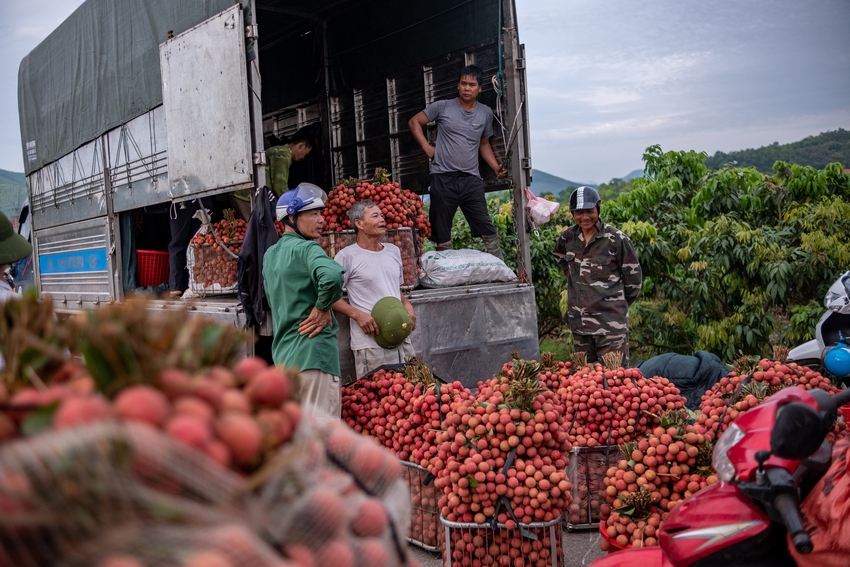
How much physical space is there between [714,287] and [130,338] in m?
8.17

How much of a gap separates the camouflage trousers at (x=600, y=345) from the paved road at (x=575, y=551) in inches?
83.9

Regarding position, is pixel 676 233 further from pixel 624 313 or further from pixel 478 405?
pixel 478 405

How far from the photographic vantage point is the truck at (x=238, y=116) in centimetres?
576

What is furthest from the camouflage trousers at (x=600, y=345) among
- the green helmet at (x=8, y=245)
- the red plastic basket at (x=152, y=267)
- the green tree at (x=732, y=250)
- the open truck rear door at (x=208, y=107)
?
the red plastic basket at (x=152, y=267)

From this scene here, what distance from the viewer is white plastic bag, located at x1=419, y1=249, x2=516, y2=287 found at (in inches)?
244

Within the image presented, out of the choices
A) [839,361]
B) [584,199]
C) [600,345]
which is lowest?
[600,345]

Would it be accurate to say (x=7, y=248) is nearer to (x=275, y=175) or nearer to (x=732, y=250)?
(x=275, y=175)

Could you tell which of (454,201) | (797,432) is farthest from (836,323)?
(454,201)

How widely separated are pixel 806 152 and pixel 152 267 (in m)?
16.4

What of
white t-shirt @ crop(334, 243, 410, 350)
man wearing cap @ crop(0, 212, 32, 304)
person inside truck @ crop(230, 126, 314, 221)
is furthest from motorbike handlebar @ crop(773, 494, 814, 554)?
person inside truck @ crop(230, 126, 314, 221)

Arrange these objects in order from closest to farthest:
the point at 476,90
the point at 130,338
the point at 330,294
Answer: the point at 130,338 → the point at 330,294 → the point at 476,90

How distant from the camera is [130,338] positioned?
1.23 m

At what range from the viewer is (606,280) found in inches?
238

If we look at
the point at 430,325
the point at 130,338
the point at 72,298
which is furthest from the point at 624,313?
the point at 72,298
